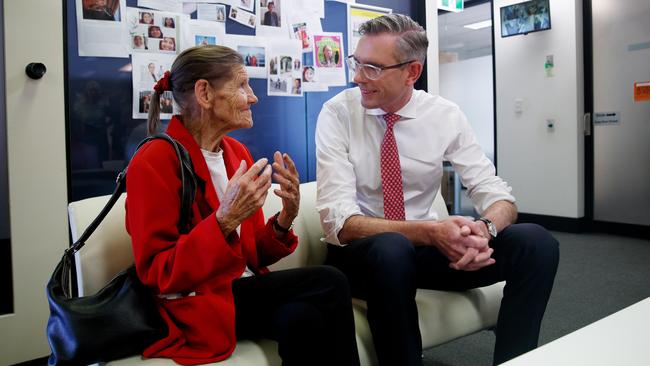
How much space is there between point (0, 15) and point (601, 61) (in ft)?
15.1

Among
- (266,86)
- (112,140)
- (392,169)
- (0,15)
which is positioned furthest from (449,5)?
(0,15)

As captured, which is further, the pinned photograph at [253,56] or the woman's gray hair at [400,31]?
the pinned photograph at [253,56]

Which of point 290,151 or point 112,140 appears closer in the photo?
point 112,140

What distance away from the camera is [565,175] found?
4.89 m

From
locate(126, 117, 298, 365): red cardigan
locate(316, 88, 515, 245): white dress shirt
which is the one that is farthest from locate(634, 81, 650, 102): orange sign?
locate(126, 117, 298, 365): red cardigan

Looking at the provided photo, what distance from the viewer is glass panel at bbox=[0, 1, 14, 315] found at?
1.85m

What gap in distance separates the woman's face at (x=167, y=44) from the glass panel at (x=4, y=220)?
0.54 m

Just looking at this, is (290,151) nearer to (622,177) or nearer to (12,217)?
(12,217)

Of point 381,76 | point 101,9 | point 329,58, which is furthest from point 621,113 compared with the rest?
point 101,9

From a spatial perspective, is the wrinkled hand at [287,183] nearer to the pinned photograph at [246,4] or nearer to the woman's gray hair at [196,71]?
the woman's gray hair at [196,71]

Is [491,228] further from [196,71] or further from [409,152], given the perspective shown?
[196,71]

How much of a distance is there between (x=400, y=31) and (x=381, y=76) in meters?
0.18

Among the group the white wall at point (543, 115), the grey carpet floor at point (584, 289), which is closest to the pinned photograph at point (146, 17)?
the grey carpet floor at point (584, 289)

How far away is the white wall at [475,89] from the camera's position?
25.0 ft
